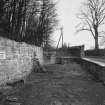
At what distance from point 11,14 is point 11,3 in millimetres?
637

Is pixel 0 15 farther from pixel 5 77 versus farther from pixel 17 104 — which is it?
pixel 17 104

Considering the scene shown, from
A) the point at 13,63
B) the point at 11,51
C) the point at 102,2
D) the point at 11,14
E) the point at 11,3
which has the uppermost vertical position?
the point at 102,2

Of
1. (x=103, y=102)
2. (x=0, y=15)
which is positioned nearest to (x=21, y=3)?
(x=0, y=15)

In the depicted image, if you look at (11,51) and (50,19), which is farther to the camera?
(50,19)

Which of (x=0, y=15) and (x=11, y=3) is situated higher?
(x=11, y=3)

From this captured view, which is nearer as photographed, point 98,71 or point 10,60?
point 10,60

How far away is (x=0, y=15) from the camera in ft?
17.5

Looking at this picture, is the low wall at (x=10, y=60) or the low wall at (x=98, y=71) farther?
the low wall at (x=98, y=71)

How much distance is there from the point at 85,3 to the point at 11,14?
53.9 ft

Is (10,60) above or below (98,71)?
above

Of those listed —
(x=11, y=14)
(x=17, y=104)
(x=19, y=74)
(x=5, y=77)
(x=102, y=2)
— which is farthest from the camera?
(x=102, y=2)

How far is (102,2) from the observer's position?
18.0 metres

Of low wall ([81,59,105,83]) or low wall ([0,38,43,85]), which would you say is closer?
low wall ([0,38,43,85])

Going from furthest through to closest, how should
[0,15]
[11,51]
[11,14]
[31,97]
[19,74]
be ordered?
[11,14], [0,15], [19,74], [11,51], [31,97]
